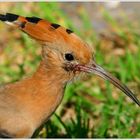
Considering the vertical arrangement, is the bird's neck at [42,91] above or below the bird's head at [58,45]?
below

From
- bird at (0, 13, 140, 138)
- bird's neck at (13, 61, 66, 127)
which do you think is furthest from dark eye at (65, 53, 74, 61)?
bird's neck at (13, 61, 66, 127)

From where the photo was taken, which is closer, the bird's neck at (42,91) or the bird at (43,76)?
the bird at (43,76)

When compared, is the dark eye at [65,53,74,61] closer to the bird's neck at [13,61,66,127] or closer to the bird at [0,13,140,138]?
the bird at [0,13,140,138]

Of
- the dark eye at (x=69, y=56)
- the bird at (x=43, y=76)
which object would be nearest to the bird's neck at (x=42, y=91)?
the bird at (x=43, y=76)

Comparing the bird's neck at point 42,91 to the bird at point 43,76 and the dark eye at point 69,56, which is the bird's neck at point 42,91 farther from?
the dark eye at point 69,56

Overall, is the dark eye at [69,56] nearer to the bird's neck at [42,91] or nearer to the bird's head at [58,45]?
the bird's head at [58,45]

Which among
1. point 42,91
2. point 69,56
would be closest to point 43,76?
point 42,91

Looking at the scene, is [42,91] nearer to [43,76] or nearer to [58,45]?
[43,76]
